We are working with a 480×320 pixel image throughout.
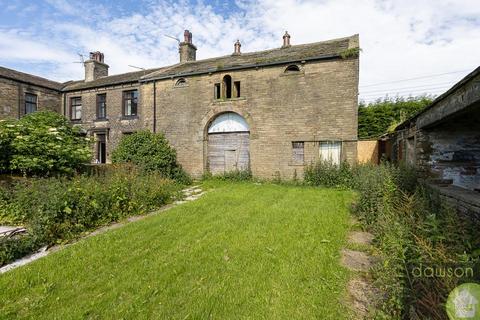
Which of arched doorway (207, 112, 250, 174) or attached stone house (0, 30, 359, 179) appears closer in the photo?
attached stone house (0, 30, 359, 179)

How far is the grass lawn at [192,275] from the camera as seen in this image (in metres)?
2.93

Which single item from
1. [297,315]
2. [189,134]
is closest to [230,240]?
[297,315]

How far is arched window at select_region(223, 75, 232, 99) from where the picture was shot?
14.7 m

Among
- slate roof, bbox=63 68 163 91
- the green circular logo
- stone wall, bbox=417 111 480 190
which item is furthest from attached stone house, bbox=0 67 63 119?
the green circular logo

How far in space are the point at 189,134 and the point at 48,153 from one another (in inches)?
301

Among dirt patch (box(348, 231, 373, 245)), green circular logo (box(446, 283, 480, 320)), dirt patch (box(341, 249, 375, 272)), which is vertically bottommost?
dirt patch (box(341, 249, 375, 272))

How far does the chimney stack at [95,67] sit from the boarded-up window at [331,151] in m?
18.3

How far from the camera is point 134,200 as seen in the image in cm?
764

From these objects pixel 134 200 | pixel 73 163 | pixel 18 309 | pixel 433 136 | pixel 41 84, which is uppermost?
pixel 41 84

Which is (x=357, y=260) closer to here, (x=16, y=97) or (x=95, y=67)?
(x=16, y=97)

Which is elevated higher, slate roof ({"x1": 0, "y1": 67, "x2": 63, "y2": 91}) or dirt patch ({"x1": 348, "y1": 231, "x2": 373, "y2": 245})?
slate roof ({"x1": 0, "y1": 67, "x2": 63, "y2": 91})

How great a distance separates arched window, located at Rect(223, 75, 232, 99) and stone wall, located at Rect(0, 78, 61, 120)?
13.7 meters

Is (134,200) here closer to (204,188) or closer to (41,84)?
(204,188)

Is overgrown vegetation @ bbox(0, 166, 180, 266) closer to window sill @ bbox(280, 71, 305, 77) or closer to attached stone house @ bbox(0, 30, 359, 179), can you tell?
attached stone house @ bbox(0, 30, 359, 179)
